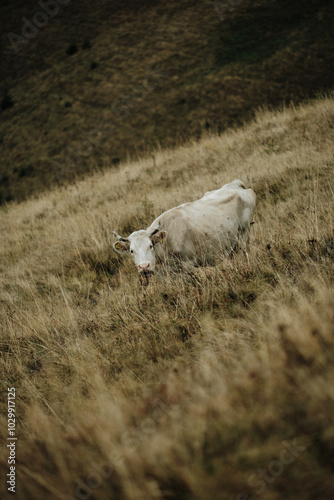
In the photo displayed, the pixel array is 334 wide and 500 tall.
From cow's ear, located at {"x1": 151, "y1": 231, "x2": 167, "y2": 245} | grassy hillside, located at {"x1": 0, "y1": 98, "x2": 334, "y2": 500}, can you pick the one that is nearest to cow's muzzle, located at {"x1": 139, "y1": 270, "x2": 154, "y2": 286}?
grassy hillside, located at {"x1": 0, "y1": 98, "x2": 334, "y2": 500}

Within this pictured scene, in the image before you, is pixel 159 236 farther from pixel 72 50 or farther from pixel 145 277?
pixel 72 50

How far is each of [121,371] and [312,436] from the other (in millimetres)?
1547

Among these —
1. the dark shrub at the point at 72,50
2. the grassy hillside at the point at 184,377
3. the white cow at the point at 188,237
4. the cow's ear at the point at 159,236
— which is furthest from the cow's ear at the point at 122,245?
the dark shrub at the point at 72,50

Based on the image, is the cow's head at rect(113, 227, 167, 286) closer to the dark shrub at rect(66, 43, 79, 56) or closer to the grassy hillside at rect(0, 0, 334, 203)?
the grassy hillside at rect(0, 0, 334, 203)

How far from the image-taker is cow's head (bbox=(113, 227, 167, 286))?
358cm

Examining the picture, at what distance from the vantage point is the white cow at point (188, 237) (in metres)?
3.85

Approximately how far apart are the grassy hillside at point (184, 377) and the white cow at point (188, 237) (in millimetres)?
489

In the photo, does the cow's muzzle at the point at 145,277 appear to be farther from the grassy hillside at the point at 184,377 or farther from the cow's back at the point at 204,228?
the cow's back at the point at 204,228

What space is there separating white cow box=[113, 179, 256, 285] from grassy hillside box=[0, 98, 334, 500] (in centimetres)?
49

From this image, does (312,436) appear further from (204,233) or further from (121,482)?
(204,233)

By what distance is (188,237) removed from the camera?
13.2 ft

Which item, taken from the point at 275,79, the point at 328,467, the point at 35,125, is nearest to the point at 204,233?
the point at 328,467

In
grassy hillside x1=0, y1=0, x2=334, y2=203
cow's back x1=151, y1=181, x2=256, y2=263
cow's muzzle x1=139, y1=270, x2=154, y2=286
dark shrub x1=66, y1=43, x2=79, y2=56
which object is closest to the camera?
cow's muzzle x1=139, y1=270, x2=154, y2=286

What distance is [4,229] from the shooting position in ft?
30.3
